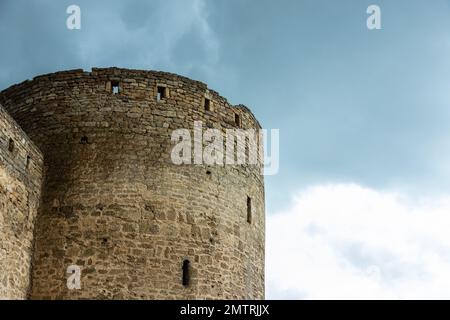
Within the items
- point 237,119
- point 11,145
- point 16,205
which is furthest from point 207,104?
point 16,205

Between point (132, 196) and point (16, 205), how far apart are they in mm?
1935

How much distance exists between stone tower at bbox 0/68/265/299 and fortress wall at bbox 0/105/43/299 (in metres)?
0.26

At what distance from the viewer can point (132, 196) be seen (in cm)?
1426

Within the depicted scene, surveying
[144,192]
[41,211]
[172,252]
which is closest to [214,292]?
[172,252]

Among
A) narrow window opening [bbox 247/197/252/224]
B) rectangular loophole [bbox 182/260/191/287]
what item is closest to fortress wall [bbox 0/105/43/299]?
rectangular loophole [bbox 182/260/191/287]

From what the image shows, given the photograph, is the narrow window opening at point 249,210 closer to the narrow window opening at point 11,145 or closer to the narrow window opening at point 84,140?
the narrow window opening at point 84,140

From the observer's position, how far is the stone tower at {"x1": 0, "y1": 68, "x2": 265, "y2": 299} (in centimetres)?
1387

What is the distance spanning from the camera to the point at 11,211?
524 inches

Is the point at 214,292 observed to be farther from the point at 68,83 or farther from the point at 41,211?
the point at 68,83

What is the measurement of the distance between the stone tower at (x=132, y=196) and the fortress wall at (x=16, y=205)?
0.86ft

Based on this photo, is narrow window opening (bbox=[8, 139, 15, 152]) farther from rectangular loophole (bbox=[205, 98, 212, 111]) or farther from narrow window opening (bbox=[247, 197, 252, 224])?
narrow window opening (bbox=[247, 197, 252, 224])

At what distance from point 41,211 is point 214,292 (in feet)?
10.7

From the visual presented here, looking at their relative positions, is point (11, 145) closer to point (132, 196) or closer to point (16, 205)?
point (16, 205)

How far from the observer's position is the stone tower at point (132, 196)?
13.9 m
